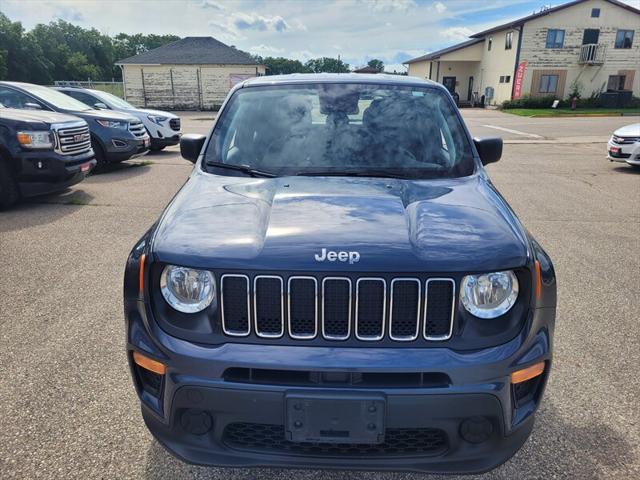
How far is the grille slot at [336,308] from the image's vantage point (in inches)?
75.2

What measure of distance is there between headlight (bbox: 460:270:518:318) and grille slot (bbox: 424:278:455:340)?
2.3 inches

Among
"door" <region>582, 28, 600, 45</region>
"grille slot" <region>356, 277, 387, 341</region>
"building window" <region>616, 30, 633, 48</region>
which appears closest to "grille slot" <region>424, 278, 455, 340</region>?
"grille slot" <region>356, 277, 387, 341</region>

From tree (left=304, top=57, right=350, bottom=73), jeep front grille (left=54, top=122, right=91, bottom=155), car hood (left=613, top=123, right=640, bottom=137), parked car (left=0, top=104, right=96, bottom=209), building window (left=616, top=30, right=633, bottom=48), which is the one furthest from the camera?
tree (left=304, top=57, right=350, bottom=73)

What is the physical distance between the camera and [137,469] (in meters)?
2.40

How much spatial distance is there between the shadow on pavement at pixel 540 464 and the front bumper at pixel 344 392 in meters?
0.42

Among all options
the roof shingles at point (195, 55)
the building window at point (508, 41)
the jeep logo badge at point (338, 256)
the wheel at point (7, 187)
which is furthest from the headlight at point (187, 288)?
the building window at point (508, 41)

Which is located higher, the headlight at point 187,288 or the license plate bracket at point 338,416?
the headlight at point 187,288

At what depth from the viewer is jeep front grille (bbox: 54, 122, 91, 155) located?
24.3 feet

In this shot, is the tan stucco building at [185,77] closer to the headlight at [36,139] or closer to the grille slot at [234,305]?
the headlight at [36,139]

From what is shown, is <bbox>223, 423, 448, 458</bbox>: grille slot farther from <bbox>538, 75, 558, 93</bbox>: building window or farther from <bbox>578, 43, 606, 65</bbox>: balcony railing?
<bbox>578, 43, 606, 65</bbox>: balcony railing

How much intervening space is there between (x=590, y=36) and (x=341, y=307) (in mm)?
45013

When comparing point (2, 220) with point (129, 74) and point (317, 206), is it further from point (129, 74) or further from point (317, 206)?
point (129, 74)

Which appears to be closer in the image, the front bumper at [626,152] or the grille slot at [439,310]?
the grille slot at [439,310]

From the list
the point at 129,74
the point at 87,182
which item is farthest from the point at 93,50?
the point at 87,182
